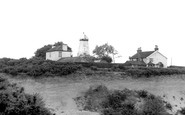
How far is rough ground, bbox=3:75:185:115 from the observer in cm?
2789

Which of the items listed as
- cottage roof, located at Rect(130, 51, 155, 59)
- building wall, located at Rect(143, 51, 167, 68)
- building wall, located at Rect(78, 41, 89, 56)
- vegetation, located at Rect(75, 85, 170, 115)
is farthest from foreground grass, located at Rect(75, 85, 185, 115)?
building wall, located at Rect(78, 41, 89, 56)

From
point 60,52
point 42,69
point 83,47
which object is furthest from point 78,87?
point 83,47

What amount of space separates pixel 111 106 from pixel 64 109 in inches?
192

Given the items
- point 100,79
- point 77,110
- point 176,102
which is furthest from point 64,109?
point 176,102

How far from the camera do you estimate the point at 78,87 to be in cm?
3027

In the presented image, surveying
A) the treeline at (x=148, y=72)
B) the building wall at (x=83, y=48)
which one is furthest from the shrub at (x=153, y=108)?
the building wall at (x=83, y=48)

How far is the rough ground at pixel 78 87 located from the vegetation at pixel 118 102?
1.11m

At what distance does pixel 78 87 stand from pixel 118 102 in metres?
5.05

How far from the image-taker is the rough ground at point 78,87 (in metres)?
27.9

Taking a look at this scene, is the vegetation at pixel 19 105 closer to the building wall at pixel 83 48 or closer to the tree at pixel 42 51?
the building wall at pixel 83 48

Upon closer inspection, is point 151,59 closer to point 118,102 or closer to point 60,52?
point 60,52

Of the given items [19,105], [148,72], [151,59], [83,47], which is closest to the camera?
[19,105]

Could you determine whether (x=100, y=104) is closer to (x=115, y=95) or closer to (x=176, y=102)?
(x=115, y=95)

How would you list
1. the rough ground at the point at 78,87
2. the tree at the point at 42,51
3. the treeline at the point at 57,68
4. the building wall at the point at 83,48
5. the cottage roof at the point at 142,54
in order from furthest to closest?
the tree at the point at 42,51 < the building wall at the point at 83,48 < the cottage roof at the point at 142,54 < the treeline at the point at 57,68 < the rough ground at the point at 78,87
